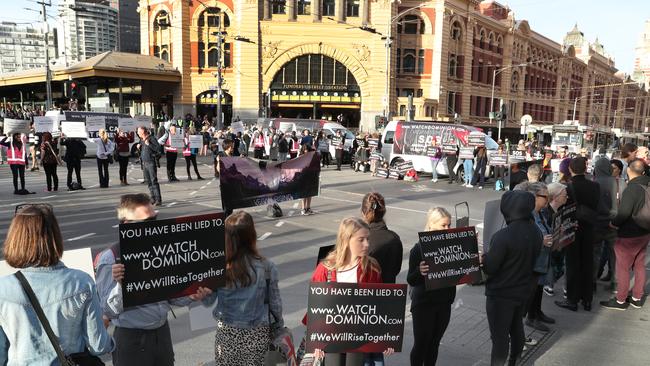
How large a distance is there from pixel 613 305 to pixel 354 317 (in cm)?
515

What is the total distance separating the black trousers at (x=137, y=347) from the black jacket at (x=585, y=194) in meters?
5.44

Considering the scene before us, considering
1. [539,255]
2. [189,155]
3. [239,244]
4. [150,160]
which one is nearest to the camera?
[239,244]

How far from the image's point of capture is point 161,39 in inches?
1943

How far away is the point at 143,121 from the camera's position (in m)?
24.7

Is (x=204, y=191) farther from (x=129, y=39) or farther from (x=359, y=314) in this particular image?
(x=129, y=39)

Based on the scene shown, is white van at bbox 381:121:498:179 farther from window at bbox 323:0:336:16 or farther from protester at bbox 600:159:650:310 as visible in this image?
window at bbox 323:0:336:16

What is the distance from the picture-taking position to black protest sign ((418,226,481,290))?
4.10 m

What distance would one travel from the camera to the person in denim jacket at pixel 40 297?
8.14 ft

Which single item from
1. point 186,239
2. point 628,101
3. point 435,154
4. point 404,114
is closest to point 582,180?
point 186,239

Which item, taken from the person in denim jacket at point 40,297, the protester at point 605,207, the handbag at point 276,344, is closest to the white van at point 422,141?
the protester at point 605,207

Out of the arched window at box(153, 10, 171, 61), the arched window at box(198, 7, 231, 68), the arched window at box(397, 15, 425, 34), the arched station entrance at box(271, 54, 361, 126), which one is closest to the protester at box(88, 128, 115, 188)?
the arched station entrance at box(271, 54, 361, 126)

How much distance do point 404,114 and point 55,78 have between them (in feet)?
112

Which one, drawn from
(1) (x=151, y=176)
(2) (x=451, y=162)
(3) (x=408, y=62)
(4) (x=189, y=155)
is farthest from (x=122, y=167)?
(3) (x=408, y=62)

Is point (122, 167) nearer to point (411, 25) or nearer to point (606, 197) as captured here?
point (606, 197)
